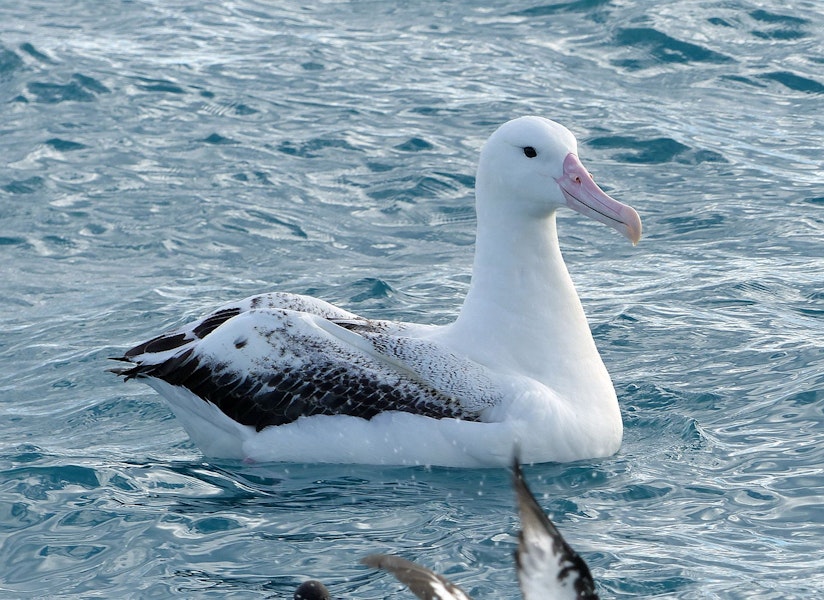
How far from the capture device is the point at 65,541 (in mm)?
7266

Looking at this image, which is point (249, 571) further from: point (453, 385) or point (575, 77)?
point (575, 77)

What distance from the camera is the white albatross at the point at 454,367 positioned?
814cm

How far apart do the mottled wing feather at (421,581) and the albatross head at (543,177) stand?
396 cm

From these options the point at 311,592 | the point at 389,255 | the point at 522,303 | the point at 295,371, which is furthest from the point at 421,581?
the point at 389,255

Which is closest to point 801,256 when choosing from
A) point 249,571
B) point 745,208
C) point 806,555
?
point 745,208

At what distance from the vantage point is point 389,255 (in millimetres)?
12266

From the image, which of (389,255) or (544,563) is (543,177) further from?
(544,563)

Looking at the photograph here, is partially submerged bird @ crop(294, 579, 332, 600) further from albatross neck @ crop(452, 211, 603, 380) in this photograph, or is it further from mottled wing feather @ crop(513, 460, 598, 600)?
albatross neck @ crop(452, 211, 603, 380)

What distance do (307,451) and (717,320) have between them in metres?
3.56

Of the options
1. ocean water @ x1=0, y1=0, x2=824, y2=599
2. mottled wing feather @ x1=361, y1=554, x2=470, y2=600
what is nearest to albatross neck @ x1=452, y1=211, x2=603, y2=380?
ocean water @ x1=0, y1=0, x2=824, y2=599

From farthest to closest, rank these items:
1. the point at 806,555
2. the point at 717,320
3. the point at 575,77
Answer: the point at 575,77, the point at 717,320, the point at 806,555

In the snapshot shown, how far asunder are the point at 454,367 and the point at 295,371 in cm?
95

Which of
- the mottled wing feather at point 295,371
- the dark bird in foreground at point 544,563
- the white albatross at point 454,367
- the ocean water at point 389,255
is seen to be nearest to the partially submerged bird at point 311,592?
the ocean water at point 389,255

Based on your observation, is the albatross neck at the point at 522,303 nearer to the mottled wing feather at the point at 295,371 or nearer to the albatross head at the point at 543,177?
the albatross head at the point at 543,177
